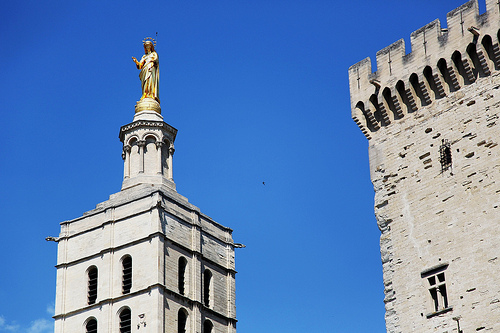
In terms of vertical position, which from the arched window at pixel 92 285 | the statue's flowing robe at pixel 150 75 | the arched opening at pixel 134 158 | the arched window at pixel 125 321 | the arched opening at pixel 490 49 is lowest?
the arched opening at pixel 490 49

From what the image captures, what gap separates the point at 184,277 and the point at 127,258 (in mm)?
3147

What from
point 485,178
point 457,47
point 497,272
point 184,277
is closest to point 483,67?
point 457,47

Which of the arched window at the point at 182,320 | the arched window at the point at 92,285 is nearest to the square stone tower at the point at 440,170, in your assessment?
the arched window at the point at 182,320

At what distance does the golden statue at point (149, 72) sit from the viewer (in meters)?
70.1

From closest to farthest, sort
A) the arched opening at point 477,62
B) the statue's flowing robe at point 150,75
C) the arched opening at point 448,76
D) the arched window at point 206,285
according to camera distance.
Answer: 1. the arched opening at point 477,62
2. the arched opening at point 448,76
3. the arched window at point 206,285
4. the statue's flowing robe at point 150,75

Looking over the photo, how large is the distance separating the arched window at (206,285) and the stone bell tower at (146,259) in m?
0.05

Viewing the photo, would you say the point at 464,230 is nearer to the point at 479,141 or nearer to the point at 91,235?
the point at 479,141

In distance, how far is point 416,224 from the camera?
35656 millimetres

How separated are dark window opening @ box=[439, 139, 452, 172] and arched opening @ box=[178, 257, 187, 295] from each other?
28644 mm

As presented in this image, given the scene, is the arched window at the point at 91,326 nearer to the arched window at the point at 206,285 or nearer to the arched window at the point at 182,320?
the arched window at the point at 182,320

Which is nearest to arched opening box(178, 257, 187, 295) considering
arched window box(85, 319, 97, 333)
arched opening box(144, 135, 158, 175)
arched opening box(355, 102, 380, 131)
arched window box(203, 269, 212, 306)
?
arched window box(203, 269, 212, 306)

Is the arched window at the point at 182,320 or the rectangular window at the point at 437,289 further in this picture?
the arched window at the point at 182,320

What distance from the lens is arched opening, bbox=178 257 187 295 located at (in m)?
62.3

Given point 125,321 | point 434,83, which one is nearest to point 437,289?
point 434,83
